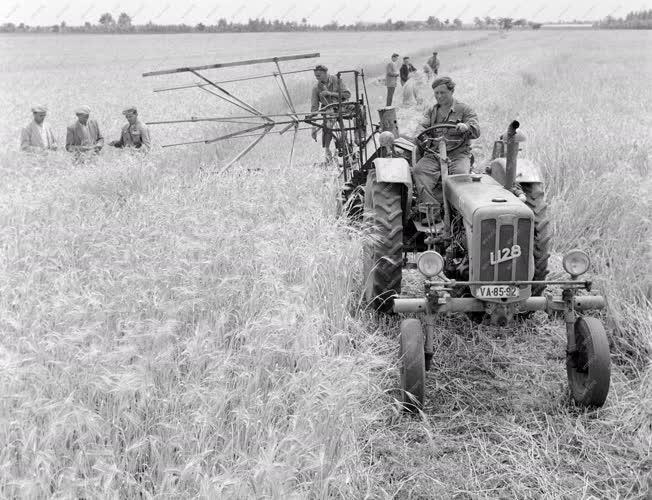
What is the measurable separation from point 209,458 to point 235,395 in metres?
0.29

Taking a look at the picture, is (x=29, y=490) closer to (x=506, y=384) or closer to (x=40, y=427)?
(x=40, y=427)

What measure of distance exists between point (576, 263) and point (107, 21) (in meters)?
81.3

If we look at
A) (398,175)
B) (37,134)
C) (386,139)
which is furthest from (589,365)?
(37,134)

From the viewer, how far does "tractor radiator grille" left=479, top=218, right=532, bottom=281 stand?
12.0 ft

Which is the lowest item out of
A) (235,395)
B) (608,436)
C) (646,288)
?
(608,436)

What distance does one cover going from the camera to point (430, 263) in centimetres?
362

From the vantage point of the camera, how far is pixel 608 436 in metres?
3.30

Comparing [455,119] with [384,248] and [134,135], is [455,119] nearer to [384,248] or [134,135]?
[384,248]

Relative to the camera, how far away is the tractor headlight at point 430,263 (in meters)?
3.59

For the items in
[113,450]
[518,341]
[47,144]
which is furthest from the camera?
[47,144]

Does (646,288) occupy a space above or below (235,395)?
below

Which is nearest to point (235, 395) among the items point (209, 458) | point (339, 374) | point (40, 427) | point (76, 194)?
point (209, 458)

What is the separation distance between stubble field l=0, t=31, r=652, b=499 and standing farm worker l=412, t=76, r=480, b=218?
2.36ft

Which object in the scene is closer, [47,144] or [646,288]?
[646,288]
